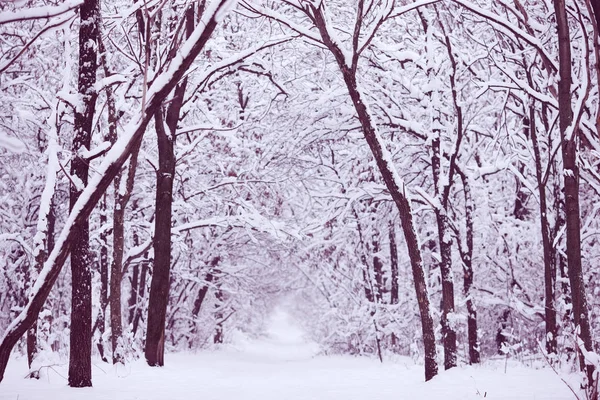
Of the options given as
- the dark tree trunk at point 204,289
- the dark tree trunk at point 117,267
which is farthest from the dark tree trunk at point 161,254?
the dark tree trunk at point 204,289

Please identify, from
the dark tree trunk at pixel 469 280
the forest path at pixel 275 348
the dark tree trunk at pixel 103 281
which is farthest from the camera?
the forest path at pixel 275 348

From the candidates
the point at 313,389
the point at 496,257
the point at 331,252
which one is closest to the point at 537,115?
the point at 496,257

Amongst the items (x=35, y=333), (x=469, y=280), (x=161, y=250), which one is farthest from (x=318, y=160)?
(x=35, y=333)

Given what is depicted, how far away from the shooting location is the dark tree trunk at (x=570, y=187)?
218 inches

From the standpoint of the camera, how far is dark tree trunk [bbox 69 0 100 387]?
18.9 feet

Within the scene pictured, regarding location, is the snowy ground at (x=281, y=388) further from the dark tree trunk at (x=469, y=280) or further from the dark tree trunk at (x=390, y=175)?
the dark tree trunk at (x=469, y=280)

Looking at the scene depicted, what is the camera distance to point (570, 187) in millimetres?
5746

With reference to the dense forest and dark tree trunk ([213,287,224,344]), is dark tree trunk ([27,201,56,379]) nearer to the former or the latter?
the dense forest

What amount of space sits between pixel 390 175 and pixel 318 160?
21.3ft

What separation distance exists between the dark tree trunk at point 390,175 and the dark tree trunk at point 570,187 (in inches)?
93.0

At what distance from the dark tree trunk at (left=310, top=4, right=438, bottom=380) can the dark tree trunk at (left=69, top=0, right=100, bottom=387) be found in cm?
315

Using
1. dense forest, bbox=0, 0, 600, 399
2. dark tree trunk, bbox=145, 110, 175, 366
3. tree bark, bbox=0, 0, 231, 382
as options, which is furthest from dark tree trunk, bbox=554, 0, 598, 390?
dark tree trunk, bbox=145, 110, 175, 366

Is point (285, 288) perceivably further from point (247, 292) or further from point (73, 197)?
point (73, 197)

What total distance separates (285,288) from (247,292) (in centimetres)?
278
